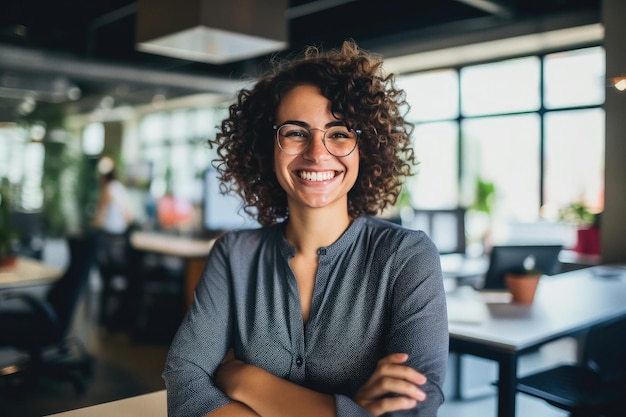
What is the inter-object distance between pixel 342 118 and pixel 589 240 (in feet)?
18.2

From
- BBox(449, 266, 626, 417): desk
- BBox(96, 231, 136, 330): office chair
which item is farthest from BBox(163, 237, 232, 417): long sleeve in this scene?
BBox(96, 231, 136, 330): office chair

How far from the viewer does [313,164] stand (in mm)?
1534

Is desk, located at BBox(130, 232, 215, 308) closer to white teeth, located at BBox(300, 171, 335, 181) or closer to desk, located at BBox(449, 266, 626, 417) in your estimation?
desk, located at BBox(449, 266, 626, 417)

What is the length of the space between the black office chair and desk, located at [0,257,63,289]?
3.02 meters

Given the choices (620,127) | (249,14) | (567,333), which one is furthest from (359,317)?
(620,127)

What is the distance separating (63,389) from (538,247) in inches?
138

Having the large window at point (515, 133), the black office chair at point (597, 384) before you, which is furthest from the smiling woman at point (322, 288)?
the large window at point (515, 133)

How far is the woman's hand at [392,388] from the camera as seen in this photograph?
1.29 meters

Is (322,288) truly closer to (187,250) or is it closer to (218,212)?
(187,250)

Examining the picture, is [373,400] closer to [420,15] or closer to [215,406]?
[215,406]

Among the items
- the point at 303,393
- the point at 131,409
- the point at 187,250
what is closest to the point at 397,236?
the point at 303,393

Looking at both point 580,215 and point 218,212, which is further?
point 580,215

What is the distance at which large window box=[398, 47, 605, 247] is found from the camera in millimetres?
6992

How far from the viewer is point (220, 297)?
5.26 feet
